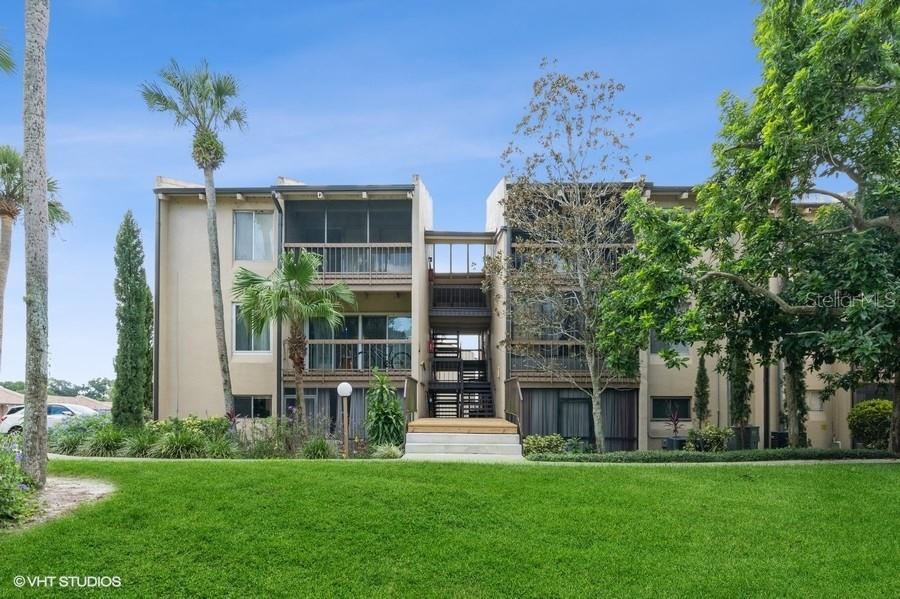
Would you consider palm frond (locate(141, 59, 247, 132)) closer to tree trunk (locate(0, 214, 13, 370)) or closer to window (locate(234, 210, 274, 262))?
window (locate(234, 210, 274, 262))

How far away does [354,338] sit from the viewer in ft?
65.7

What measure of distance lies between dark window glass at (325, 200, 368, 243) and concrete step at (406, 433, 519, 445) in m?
6.70

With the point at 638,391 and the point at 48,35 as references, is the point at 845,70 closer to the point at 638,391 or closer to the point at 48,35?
the point at 638,391

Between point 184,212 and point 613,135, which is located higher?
point 613,135

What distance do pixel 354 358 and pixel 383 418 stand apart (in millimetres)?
3387

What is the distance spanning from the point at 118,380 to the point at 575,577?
Answer: 1383 cm

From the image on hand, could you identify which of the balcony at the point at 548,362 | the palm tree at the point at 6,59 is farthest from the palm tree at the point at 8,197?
the balcony at the point at 548,362

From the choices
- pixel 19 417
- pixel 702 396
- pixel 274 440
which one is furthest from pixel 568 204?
pixel 19 417

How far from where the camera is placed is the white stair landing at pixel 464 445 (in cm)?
1447

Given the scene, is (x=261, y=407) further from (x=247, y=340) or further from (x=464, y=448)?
(x=464, y=448)

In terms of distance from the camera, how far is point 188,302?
62.2 feet

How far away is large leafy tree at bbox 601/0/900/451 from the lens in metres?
10.8

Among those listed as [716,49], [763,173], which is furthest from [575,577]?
[716,49]

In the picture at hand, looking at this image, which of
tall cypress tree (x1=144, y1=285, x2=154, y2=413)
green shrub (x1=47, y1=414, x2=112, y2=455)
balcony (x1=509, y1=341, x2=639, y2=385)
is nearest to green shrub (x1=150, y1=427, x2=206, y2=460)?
green shrub (x1=47, y1=414, x2=112, y2=455)
